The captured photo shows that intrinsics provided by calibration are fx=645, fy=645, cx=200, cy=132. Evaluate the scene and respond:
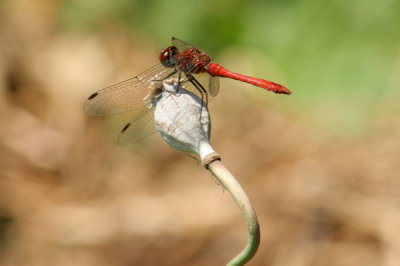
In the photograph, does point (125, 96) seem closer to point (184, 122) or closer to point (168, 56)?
point (168, 56)

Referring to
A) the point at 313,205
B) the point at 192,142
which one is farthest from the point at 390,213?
the point at 192,142

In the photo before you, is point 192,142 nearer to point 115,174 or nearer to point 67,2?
point 115,174

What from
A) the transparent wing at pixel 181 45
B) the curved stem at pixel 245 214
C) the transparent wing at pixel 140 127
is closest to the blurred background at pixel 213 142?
the transparent wing at pixel 181 45

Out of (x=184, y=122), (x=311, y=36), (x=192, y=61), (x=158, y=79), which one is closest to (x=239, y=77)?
(x=192, y=61)

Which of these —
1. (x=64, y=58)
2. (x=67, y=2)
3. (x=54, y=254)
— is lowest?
(x=54, y=254)

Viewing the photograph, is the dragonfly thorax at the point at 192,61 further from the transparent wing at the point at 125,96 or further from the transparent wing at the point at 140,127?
the transparent wing at the point at 140,127
